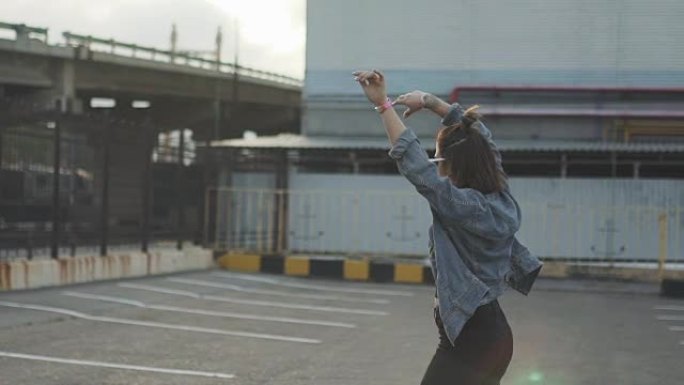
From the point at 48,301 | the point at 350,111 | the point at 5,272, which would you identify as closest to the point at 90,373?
the point at 48,301

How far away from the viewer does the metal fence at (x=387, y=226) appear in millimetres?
17484

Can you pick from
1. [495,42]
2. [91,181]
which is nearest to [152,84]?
[495,42]

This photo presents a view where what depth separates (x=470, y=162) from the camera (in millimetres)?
2975

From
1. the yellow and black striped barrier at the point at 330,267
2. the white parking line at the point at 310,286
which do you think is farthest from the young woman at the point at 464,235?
the yellow and black striped barrier at the point at 330,267

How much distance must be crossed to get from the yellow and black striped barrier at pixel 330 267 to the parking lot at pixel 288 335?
4.30ft

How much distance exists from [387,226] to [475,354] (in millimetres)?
16275

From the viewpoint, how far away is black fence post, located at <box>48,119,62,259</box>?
12.4 m

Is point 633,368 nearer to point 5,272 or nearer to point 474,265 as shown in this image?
point 474,265

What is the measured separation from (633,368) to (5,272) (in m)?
8.43

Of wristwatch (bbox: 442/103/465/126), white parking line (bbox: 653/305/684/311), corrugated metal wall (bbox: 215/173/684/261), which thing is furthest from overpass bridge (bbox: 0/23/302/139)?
wristwatch (bbox: 442/103/465/126)

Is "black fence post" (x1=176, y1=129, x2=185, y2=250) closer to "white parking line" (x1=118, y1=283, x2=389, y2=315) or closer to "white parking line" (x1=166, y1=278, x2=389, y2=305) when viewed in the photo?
"white parking line" (x1=166, y1=278, x2=389, y2=305)

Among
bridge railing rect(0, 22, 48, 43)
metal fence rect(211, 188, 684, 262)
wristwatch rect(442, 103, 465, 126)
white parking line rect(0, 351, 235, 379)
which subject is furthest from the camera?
bridge railing rect(0, 22, 48, 43)

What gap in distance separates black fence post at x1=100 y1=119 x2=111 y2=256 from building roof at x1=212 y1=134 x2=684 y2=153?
528cm

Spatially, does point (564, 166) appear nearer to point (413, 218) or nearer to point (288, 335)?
point (413, 218)
